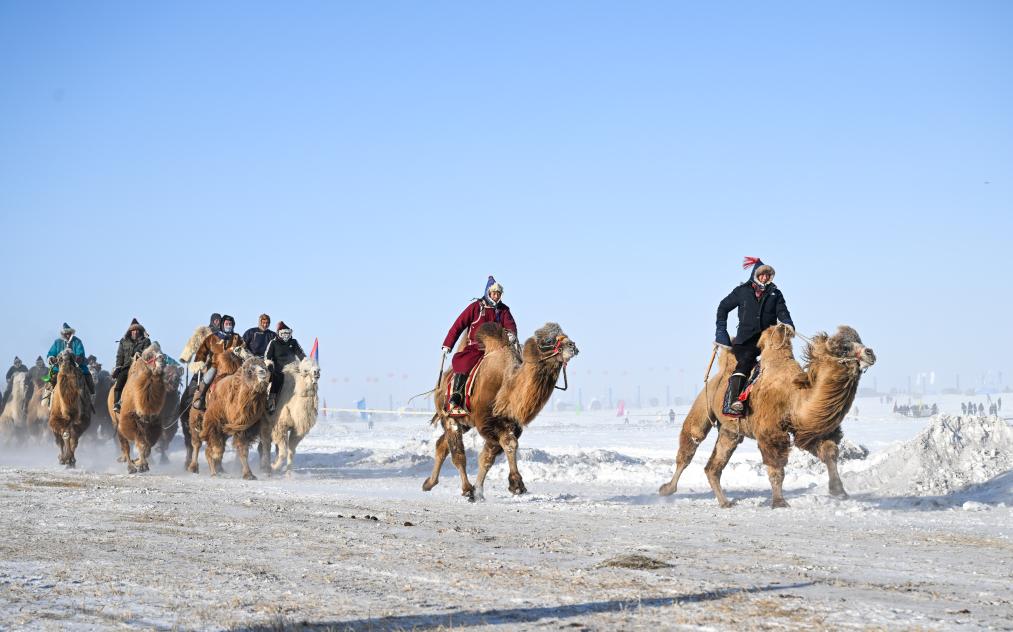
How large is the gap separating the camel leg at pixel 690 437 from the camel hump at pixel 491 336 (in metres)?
2.53

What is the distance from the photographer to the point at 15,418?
99.3ft

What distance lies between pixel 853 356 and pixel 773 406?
1.22m

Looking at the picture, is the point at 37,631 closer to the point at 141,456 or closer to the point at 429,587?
the point at 429,587

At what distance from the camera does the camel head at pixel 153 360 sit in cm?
2020

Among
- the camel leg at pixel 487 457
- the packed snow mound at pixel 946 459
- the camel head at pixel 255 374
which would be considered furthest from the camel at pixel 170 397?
the packed snow mound at pixel 946 459

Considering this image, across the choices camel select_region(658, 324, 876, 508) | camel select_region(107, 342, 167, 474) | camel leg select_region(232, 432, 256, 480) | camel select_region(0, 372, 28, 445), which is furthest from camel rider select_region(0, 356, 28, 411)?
camel select_region(658, 324, 876, 508)

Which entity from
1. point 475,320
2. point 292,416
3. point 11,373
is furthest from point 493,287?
point 11,373

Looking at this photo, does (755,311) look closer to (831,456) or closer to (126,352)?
(831,456)

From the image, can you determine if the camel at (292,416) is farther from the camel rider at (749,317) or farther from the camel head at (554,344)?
the camel rider at (749,317)

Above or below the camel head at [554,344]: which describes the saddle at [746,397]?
below

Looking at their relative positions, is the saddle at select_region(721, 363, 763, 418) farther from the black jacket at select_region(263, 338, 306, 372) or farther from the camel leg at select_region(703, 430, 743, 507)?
the black jacket at select_region(263, 338, 306, 372)

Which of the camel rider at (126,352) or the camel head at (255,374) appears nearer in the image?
the camel head at (255,374)

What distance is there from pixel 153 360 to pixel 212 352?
1041mm

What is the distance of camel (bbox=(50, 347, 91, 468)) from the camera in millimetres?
21344
